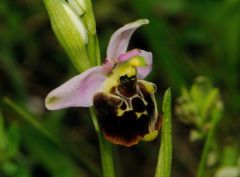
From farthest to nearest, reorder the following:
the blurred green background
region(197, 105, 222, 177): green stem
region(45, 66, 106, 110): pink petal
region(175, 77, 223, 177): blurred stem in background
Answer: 1. the blurred green background
2. region(175, 77, 223, 177): blurred stem in background
3. region(197, 105, 222, 177): green stem
4. region(45, 66, 106, 110): pink petal

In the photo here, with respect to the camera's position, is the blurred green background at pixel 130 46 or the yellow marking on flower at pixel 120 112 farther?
the blurred green background at pixel 130 46

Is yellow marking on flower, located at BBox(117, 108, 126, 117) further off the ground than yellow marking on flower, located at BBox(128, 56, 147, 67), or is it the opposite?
yellow marking on flower, located at BBox(128, 56, 147, 67)

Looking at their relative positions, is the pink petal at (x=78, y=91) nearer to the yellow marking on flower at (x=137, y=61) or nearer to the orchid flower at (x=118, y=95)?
the orchid flower at (x=118, y=95)

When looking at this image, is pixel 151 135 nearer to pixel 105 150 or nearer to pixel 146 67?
pixel 105 150

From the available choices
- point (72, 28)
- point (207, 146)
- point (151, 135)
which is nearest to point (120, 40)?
point (72, 28)

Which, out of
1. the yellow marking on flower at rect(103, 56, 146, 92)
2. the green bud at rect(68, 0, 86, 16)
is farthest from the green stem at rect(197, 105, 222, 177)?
the green bud at rect(68, 0, 86, 16)

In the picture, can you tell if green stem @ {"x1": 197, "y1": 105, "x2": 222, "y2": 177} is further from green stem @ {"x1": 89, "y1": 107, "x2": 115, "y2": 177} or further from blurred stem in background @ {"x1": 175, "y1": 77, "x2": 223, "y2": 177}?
green stem @ {"x1": 89, "y1": 107, "x2": 115, "y2": 177}

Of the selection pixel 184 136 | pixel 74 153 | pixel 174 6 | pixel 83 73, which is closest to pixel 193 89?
pixel 74 153

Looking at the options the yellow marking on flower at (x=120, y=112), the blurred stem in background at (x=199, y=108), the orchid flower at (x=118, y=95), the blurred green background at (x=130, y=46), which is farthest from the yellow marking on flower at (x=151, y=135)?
the blurred green background at (x=130, y=46)
